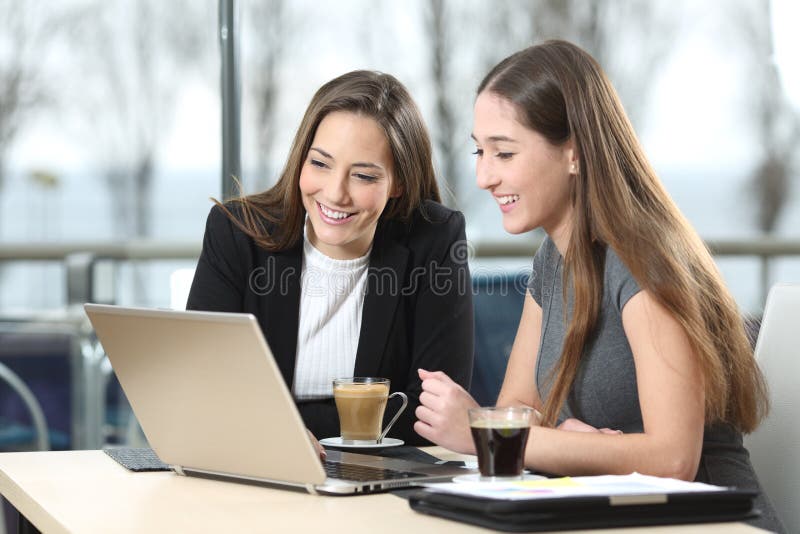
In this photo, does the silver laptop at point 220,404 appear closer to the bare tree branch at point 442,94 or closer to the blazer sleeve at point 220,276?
the blazer sleeve at point 220,276

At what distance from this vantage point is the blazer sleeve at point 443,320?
215 centimetres

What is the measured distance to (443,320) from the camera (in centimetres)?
217

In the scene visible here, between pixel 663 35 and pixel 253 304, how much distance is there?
101 inches

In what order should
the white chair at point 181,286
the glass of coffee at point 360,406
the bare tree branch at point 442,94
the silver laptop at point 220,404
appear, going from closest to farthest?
1. the silver laptop at point 220,404
2. the glass of coffee at point 360,406
3. the white chair at point 181,286
4. the bare tree branch at point 442,94

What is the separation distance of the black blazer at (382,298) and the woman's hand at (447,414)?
1.67 ft

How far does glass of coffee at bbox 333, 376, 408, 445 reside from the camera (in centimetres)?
164

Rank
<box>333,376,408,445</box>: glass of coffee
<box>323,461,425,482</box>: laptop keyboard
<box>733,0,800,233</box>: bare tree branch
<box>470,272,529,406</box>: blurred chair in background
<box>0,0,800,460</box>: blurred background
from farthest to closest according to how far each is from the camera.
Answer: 1. <box>733,0,800,233</box>: bare tree branch
2. <box>0,0,800,460</box>: blurred background
3. <box>470,272,529,406</box>: blurred chair in background
4. <box>333,376,408,445</box>: glass of coffee
5. <box>323,461,425,482</box>: laptop keyboard

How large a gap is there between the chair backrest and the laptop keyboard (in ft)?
2.17

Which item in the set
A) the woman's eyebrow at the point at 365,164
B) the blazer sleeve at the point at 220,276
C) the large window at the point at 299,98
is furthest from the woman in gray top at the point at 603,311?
the large window at the point at 299,98

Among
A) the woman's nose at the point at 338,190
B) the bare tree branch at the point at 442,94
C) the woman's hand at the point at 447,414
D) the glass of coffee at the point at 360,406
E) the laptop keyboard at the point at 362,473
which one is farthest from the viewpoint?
the bare tree branch at the point at 442,94

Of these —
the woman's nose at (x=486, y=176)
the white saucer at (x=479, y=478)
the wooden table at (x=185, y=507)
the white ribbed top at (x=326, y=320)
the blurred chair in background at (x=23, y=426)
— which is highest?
the woman's nose at (x=486, y=176)

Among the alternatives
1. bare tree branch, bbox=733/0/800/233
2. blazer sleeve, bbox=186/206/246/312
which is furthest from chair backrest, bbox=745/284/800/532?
bare tree branch, bbox=733/0/800/233

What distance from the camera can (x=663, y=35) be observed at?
4125 millimetres

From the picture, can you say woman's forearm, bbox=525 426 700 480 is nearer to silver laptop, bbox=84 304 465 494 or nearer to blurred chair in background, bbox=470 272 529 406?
silver laptop, bbox=84 304 465 494
